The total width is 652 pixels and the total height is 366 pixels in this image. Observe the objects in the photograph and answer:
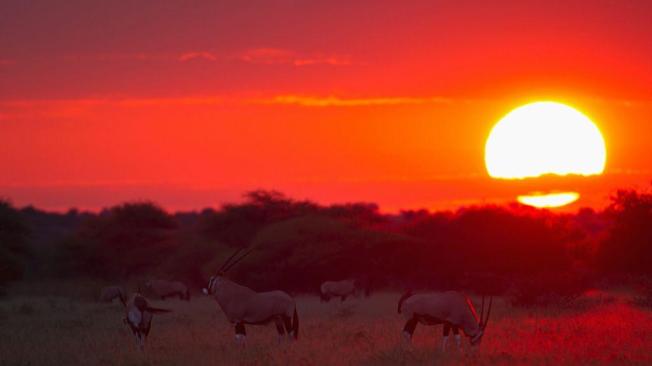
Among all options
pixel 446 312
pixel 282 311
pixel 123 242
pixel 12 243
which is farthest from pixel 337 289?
pixel 123 242

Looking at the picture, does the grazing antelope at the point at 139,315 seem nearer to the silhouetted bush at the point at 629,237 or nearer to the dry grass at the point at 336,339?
the dry grass at the point at 336,339

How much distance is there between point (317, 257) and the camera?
130 feet

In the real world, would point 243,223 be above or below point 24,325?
above

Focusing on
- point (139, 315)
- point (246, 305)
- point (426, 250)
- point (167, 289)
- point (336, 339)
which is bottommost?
point (336, 339)

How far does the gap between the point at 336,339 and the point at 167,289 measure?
17.3 meters

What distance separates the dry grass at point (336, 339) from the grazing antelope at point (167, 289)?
592 centimetres

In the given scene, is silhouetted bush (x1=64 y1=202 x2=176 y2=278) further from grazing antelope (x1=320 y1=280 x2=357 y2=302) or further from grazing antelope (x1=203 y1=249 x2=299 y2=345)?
grazing antelope (x1=203 y1=249 x2=299 y2=345)

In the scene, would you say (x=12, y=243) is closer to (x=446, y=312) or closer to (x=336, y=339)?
(x=336, y=339)

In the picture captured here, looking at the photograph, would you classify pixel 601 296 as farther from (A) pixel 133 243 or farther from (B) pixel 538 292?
(A) pixel 133 243

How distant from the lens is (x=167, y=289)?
120 ft

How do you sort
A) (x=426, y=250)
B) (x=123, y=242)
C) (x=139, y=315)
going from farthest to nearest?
(x=123, y=242) < (x=426, y=250) < (x=139, y=315)

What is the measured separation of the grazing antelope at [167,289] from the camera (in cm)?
3616

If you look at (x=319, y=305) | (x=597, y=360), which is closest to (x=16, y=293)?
(x=319, y=305)

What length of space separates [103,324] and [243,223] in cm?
2424
